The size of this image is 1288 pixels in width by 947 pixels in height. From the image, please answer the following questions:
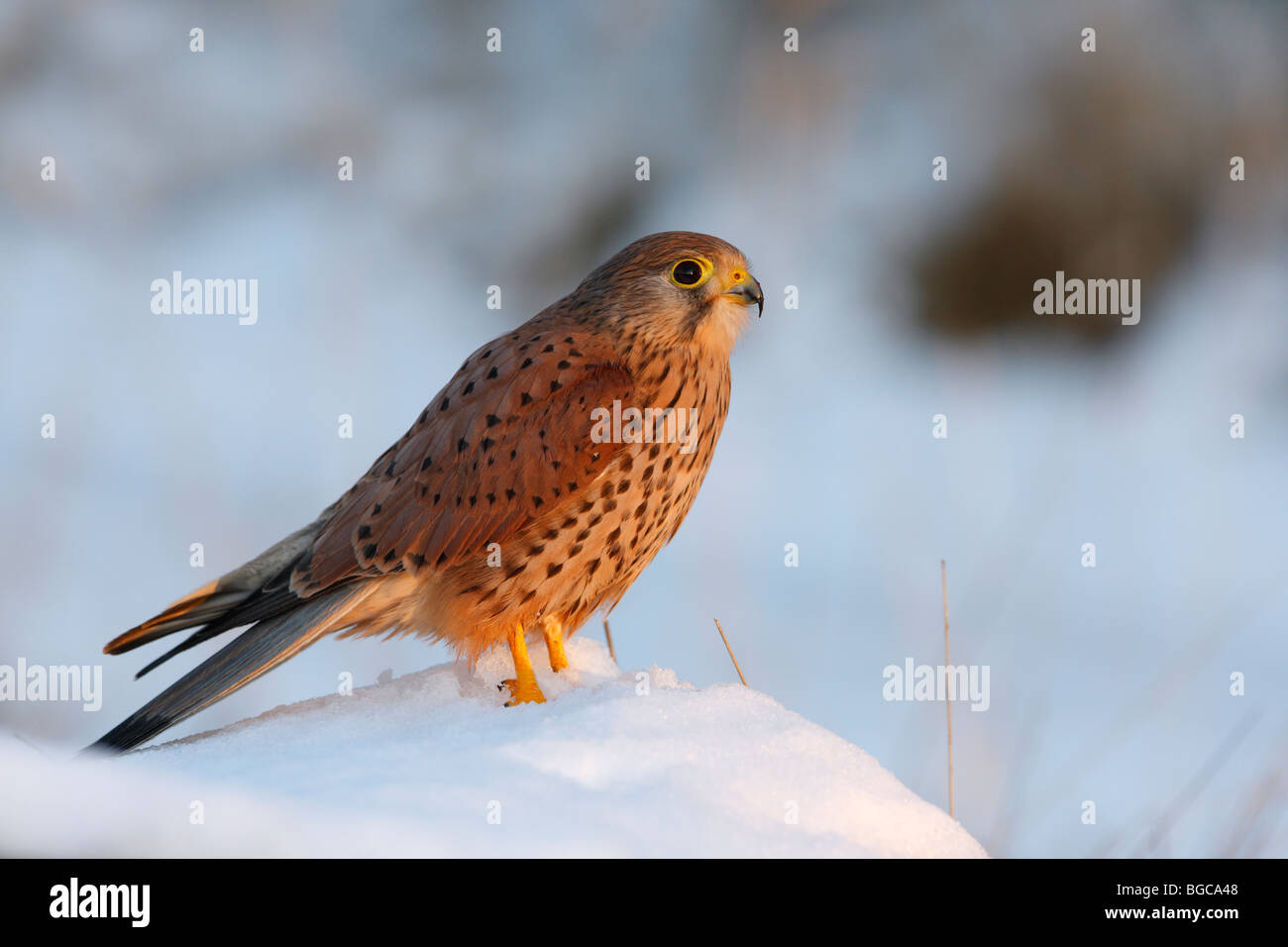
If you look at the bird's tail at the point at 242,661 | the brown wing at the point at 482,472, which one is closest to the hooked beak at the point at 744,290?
the brown wing at the point at 482,472

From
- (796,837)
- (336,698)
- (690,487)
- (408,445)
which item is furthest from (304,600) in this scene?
(796,837)

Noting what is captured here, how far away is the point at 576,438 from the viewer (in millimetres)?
2957

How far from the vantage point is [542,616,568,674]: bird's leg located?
10.2 ft

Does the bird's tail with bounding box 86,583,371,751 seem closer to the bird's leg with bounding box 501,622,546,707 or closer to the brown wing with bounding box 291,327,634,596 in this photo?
the brown wing with bounding box 291,327,634,596

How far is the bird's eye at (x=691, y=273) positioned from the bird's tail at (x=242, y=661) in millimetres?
1245

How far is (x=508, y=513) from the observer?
9.64 feet

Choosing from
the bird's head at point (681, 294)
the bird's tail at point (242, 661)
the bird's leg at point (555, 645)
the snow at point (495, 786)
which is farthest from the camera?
the bird's head at point (681, 294)

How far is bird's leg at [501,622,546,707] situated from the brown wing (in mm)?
256

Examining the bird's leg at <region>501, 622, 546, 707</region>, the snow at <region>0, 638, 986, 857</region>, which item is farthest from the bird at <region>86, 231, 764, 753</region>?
the snow at <region>0, 638, 986, 857</region>

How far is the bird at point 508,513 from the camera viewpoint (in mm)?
2934

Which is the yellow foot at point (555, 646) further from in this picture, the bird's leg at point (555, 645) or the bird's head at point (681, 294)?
the bird's head at point (681, 294)

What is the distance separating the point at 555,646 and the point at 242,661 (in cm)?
82

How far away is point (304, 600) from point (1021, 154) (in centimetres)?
553

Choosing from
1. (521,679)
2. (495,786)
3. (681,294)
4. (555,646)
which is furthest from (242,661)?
(681,294)
